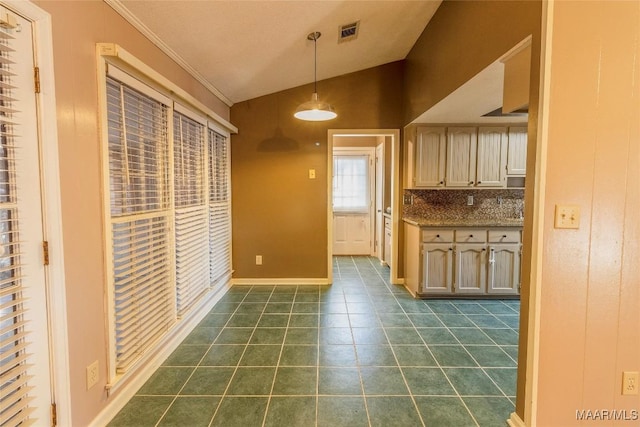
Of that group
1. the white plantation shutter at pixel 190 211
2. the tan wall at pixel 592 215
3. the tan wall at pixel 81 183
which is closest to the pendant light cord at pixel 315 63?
the white plantation shutter at pixel 190 211

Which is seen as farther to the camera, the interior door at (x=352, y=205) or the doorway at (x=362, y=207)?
the interior door at (x=352, y=205)

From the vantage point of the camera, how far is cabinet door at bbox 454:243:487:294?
3.51 meters

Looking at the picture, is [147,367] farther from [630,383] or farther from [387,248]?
[387,248]

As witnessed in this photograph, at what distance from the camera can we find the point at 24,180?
1284 millimetres

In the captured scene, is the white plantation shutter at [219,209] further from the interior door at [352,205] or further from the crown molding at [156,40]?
the interior door at [352,205]

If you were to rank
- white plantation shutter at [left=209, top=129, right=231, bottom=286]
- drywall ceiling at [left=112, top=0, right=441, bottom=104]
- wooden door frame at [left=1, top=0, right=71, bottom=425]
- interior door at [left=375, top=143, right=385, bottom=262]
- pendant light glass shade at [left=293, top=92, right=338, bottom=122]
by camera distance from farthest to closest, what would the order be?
1. interior door at [left=375, top=143, right=385, bottom=262]
2. white plantation shutter at [left=209, top=129, right=231, bottom=286]
3. pendant light glass shade at [left=293, top=92, right=338, bottom=122]
4. drywall ceiling at [left=112, top=0, right=441, bottom=104]
5. wooden door frame at [left=1, top=0, right=71, bottom=425]

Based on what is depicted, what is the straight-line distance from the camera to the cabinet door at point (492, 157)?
12.3ft

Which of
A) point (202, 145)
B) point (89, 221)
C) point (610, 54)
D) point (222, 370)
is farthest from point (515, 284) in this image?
point (89, 221)

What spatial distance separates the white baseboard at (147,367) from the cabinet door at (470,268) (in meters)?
2.82

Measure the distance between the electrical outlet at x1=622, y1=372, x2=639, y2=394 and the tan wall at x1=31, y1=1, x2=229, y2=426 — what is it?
2.80m

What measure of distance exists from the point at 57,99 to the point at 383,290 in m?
3.60

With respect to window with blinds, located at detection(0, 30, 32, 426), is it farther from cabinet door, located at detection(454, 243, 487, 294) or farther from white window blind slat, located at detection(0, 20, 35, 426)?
cabinet door, located at detection(454, 243, 487, 294)

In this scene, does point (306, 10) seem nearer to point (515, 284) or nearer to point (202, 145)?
point (202, 145)

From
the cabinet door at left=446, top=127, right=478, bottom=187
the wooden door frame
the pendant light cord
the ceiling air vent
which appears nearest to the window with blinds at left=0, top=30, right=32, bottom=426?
the wooden door frame
